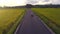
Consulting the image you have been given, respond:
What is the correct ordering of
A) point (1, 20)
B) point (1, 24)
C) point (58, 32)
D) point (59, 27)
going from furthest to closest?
point (1, 20) < point (1, 24) < point (59, 27) < point (58, 32)

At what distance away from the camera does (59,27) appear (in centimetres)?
1102

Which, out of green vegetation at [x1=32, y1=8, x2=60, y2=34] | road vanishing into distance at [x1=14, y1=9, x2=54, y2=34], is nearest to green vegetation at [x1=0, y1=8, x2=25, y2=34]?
road vanishing into distance at [x1=14, y1=9, x2=54, y2=34]

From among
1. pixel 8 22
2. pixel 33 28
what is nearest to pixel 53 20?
pixel 33 28

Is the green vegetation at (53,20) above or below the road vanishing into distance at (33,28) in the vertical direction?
above

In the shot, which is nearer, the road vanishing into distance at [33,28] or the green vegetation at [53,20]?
the road vanishing into distance at [33,28]

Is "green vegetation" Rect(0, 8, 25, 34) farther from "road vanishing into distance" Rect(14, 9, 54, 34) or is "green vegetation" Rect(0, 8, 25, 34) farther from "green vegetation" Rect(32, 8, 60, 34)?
"green vegetation" Rect(32, 8, 60, 34)

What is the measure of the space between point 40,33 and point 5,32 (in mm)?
2132

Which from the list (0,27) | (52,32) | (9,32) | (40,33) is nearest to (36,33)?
(40,33)

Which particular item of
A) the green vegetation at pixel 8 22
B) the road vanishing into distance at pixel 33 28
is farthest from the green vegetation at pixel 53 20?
the green vegetation at pixel 8 22

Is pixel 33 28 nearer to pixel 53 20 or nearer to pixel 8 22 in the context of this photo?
pixel 53 20

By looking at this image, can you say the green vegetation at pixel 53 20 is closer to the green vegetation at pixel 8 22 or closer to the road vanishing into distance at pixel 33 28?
the road vanishing into distance at pixel 33 28

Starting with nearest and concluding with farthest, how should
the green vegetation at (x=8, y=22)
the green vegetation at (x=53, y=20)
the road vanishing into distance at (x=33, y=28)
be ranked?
1. the road vanishing into distance at (x=33, y=28)
2. the green vegetation at (x=8, y=22)
3. the green vegetation at (x=53, y=20)

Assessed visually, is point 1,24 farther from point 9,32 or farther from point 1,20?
point 9,32

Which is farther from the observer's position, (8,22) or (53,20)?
(8,22)
